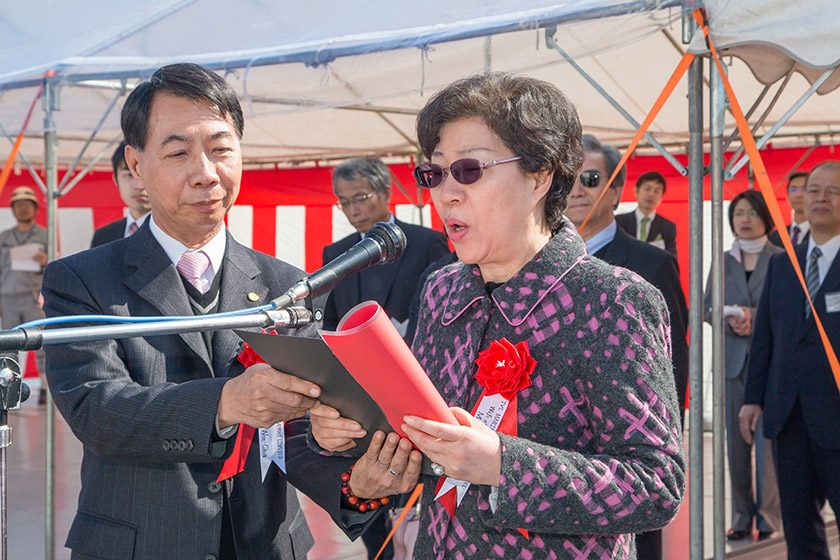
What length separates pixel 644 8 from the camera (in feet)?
10.9

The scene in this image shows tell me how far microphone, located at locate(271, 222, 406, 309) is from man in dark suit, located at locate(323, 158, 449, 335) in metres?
3.38

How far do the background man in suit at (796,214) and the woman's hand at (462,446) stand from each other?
217 inches

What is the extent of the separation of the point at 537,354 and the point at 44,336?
0.86m

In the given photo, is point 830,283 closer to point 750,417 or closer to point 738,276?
point 750,417

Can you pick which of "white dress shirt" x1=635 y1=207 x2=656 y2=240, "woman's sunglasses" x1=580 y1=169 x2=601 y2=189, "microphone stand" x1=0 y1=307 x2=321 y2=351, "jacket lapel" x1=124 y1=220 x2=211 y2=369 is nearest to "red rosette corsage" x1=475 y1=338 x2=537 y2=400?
"microphone stand" x1=0 y1=307 x2=321 y2=351

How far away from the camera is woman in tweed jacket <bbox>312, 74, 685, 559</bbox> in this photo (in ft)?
4.68

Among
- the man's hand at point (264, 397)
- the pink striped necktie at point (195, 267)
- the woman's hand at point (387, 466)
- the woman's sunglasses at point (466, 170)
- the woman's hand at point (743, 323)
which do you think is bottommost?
the woman's hand at point (387, 466)

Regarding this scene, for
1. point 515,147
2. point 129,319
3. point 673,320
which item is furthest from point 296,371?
point 673,320

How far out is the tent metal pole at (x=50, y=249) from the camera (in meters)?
4.54

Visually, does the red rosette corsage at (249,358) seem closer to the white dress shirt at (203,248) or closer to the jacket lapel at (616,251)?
the white dress shirt at (203,248)

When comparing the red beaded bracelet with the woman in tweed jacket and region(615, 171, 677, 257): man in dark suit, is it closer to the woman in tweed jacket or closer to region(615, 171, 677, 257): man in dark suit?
the woman in tweed jacket

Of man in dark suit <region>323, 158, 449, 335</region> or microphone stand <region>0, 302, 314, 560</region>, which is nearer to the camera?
microphone stand <region>0, 302, 314, 560</region>

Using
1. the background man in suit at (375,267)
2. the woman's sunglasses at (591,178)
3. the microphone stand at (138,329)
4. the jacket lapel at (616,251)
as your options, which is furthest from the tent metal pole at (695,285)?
the microphone stand at (138,329)

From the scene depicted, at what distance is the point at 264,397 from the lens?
4.94 feet
